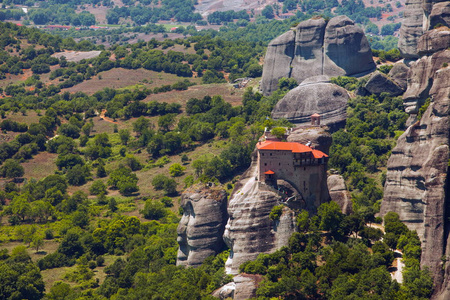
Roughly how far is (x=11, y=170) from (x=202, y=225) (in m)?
70.3

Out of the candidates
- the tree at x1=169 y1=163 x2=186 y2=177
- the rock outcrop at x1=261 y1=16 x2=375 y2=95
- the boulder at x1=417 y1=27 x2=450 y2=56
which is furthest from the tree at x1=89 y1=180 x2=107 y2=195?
the boulder at x1=417 y1=27 x2=450 y2=56

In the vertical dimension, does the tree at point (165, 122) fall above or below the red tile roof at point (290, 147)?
below

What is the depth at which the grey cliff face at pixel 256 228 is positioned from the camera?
339 feet

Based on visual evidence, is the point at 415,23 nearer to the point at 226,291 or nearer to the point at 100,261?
the point at 100,261

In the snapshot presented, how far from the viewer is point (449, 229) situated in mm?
97250

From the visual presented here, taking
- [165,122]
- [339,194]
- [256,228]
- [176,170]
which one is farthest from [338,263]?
[165,122]

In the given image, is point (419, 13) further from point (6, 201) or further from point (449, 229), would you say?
point (6, 201)

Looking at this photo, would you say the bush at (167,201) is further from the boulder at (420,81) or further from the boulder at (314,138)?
the boulder at (420,81)

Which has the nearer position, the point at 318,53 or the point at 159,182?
the point at 159,182

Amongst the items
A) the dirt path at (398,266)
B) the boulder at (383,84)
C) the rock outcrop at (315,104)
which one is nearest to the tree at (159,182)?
the rock outcrop at (315,104)

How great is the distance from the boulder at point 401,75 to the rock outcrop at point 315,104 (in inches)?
374

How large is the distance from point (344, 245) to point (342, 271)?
17.9 ft

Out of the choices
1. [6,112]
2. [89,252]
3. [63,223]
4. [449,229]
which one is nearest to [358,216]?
[449,229]

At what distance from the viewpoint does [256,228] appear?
103 metres
